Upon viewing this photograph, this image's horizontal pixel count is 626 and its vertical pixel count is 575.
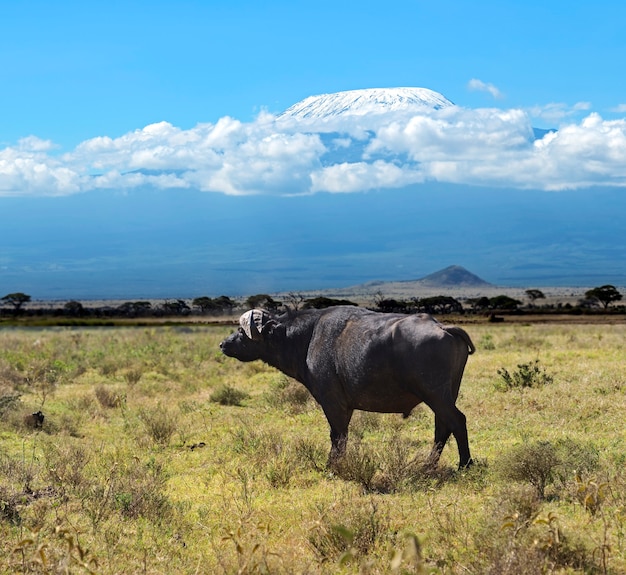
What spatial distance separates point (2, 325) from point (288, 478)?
3771 cm

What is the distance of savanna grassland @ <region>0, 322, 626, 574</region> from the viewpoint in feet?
22.1

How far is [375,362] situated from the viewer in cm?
1016

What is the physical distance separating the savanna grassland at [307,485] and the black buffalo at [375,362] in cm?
51

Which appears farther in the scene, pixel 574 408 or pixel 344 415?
pixel 574 408

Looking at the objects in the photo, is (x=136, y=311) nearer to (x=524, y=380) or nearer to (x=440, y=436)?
(x=524, y=380)

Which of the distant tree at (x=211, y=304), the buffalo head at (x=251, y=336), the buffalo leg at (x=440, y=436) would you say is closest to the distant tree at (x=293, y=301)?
the buffalo head at (x=251, y=336)

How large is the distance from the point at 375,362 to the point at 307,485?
1.70 meters

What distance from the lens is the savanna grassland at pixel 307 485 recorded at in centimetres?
674

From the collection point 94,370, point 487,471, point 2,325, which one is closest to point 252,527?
point 487,471

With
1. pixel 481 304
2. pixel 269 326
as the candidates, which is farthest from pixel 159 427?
pixel 481 304

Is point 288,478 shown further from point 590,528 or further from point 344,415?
point 590,528

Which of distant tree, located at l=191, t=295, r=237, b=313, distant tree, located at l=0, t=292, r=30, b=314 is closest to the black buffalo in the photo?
distant tree, located at l=191, t=295, r=237, b=313

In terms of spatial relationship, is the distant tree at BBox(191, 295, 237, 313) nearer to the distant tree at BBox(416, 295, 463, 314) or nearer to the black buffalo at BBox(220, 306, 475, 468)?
the distant tree at BBox(416, 295, 463, 314)

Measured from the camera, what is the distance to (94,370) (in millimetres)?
23141
